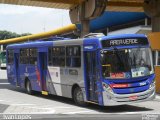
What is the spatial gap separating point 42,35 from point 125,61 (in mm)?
50019

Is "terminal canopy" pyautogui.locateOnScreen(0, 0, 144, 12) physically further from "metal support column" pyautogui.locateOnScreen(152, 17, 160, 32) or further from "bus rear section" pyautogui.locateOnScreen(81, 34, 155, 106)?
"bus rear section" pyautogui.locateOnScreen(81, 34, 155, 106)

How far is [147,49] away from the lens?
1620 cm

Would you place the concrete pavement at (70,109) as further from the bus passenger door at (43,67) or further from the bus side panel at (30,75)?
the bus side panel at (30,75)

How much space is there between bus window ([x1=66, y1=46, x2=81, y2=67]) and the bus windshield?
187 cm

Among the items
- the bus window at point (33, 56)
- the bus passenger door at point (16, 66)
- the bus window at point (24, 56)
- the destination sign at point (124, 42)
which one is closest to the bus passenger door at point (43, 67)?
the bus window at point (33, 56)

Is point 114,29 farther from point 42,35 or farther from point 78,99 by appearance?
point 78,99

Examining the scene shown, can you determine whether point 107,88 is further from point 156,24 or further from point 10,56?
point 156,24

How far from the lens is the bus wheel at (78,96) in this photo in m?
17.0

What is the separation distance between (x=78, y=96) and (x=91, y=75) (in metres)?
1.47

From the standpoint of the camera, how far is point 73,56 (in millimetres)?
17578

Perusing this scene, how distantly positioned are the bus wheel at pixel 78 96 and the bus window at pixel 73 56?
92 cm

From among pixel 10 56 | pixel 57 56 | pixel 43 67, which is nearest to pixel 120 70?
pixel 57 56

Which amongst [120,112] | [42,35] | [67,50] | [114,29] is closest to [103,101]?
[120,112]

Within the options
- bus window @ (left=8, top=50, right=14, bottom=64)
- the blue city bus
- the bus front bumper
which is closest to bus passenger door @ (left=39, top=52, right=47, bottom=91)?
the blue city bus
